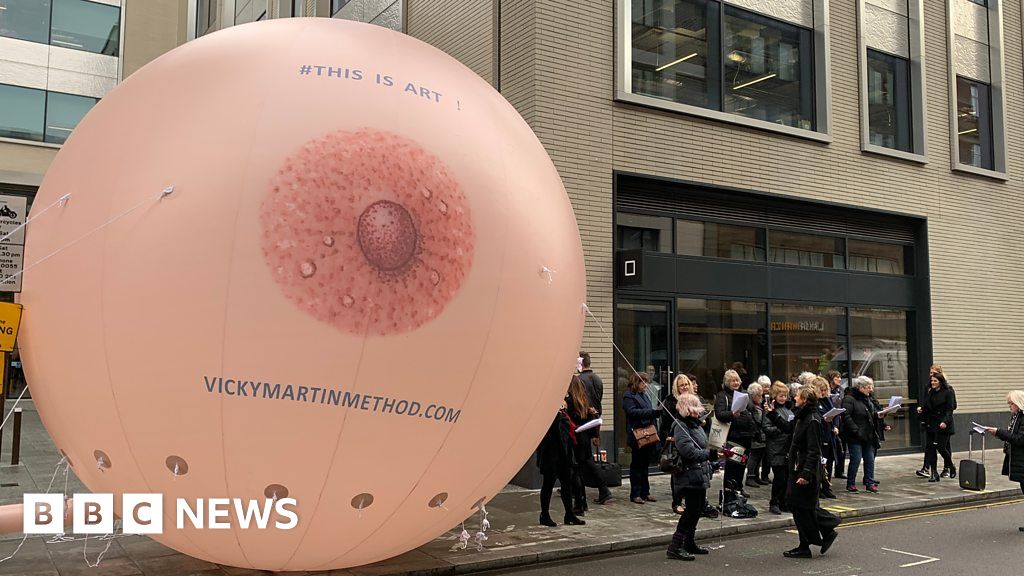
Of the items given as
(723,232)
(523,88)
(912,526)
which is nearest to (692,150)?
(723,232)

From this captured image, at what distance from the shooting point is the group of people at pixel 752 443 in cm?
774

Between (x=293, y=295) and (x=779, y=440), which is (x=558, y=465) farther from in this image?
(x=293, y=295)

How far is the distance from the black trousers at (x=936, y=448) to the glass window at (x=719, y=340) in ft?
9.30

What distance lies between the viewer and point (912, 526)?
380 inches

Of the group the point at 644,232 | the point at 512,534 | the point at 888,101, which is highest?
the point at 888,101

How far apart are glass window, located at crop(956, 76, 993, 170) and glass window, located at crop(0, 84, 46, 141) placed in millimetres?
27816

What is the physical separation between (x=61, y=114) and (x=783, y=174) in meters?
24.7

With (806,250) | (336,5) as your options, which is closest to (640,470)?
(806,250)

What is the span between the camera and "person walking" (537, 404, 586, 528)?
8789 millimetres

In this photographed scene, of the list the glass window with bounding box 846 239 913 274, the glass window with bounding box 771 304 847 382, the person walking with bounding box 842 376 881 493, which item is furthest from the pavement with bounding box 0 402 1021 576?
the glass window with bounding box 846 239 913 274

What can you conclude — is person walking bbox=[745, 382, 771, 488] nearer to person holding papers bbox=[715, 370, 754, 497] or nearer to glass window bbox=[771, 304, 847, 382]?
person holding papers bbox=[715, 370, 754, 497]

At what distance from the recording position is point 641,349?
12.7m

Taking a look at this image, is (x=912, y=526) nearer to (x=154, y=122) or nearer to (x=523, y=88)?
(x=523, y=88)

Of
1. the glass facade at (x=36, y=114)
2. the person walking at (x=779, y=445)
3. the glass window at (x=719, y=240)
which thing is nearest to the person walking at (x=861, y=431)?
the person walking at (x=779, y=445)
